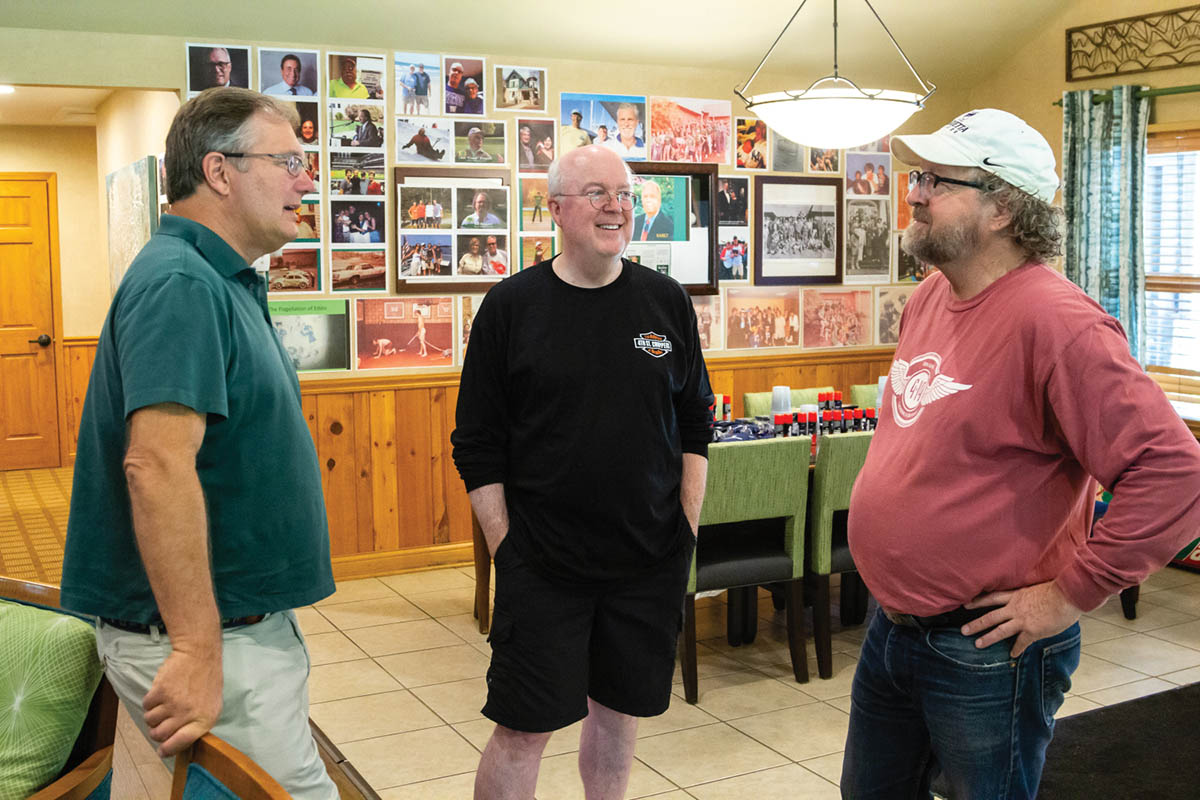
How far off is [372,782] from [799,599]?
160cm

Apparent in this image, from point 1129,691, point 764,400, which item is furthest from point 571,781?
point 764,400

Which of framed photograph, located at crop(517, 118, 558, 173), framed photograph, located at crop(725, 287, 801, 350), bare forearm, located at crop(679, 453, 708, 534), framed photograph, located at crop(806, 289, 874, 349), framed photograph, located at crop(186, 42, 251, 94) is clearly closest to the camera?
bare forearm, located at crop(679, 453, 708, 534)

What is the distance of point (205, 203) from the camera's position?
1684mm

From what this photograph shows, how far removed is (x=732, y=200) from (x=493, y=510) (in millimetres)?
3922

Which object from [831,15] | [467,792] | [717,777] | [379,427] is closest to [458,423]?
[467,792]

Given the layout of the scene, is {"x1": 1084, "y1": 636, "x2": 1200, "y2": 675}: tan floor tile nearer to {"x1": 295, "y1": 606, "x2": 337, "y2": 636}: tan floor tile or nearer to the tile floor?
the tile floor

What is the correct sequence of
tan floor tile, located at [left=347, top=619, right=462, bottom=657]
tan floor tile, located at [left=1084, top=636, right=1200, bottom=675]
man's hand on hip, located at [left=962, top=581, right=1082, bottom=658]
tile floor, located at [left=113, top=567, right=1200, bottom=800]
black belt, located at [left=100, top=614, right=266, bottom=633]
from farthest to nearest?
tan floor tile, located at [left=347, top=619, right=462, bottom=657] < tan floor tile, located at [left=1084, top=636, right=1200, bottom=675] < tile floor, located at [left=113, top=567, right=1200, bottom=800] < man's hand on hip, located at [left=962, top=581, right=1082, bottom=658] < black belt, located at [left=100, top=614, right=266, bottom=633]

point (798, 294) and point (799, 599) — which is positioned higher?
point (798, 294)

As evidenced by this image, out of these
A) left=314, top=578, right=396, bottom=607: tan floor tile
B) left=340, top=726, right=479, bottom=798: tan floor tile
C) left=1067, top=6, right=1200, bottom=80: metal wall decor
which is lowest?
left=340, top=726, right=479, bottom=798: tan floor tile

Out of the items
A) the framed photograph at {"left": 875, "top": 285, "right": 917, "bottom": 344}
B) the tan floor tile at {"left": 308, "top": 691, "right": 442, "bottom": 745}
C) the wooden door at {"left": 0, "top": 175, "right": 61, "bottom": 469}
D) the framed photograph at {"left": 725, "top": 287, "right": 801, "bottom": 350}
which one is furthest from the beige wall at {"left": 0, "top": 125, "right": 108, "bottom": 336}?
the tan floor tile at {"left": 308, "top": 691, "right": 442, "bottom": 745}

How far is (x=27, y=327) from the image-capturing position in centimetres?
862

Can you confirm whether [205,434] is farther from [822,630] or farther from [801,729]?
[822,630]

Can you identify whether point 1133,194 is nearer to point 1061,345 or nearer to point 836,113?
point 836,113

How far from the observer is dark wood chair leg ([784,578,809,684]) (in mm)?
3932
